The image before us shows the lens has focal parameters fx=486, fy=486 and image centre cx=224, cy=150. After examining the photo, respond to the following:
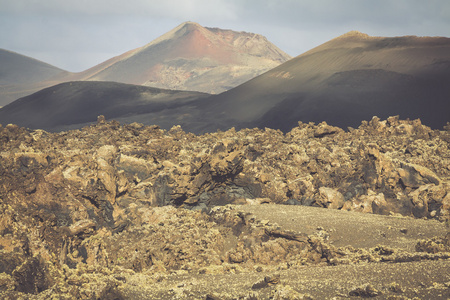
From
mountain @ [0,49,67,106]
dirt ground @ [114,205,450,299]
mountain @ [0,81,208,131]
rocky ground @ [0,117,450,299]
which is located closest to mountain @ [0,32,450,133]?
mountain @ [0,81,208,131]

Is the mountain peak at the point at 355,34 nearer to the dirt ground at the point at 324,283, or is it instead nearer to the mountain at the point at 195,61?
the mountain at the point at 195,61

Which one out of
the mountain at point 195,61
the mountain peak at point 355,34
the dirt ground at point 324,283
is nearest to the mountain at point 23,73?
the mountain at point 195,61

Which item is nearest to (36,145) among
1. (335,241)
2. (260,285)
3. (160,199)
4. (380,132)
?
(160,199)

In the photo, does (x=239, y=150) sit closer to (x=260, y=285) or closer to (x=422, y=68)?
(x=260, y=285)

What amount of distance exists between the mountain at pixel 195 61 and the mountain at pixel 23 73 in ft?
43.4

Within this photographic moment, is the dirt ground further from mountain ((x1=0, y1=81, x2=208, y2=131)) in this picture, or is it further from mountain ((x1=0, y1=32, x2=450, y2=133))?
mountain ((x1=0, y1=81, x2=208, y2=131))

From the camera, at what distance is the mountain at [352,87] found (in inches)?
1852

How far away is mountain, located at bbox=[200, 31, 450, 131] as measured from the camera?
47.0 m

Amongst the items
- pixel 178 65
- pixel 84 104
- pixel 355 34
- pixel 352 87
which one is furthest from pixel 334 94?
pixel 178 65

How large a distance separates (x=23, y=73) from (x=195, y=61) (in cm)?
6467

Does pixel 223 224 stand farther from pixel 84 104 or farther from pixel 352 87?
pixel 84 104

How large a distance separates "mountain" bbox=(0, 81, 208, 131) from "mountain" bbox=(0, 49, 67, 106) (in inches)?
2402

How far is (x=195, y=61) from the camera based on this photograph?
14188 cm

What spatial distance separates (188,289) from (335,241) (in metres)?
5.30
